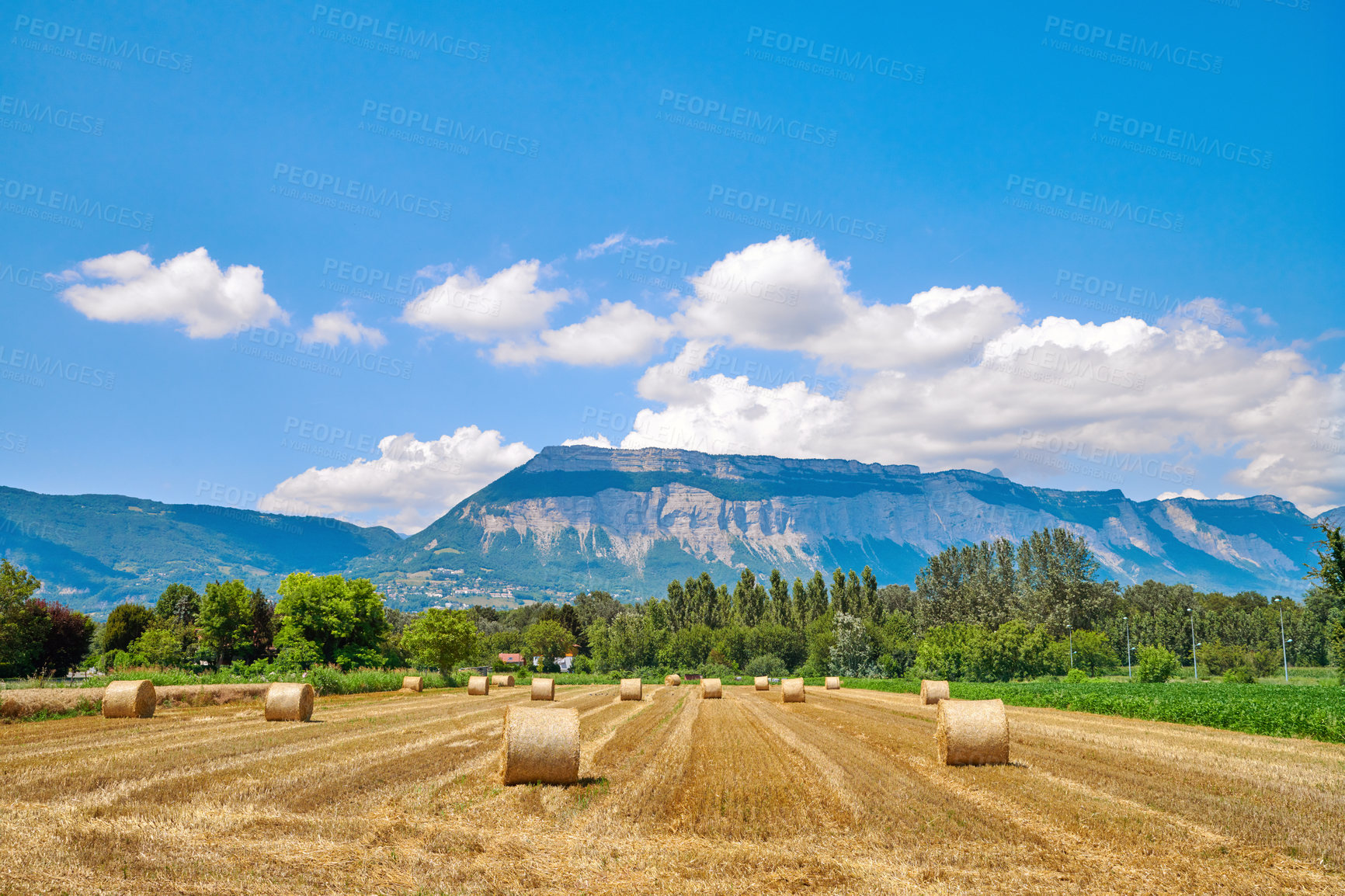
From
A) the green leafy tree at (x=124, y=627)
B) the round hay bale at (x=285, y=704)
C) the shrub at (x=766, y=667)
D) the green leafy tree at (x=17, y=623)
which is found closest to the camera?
the round hay bale at (x=285, y=704)

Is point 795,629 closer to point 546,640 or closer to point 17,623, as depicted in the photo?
point 546,640

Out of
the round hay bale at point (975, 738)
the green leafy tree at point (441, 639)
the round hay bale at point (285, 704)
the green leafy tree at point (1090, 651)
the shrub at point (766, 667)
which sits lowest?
the shrub at point (766, 667)

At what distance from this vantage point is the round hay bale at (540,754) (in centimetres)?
1490

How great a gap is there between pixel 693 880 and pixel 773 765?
9.68 metres

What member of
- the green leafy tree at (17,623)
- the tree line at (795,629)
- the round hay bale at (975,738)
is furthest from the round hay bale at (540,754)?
the tree line at (795,629)

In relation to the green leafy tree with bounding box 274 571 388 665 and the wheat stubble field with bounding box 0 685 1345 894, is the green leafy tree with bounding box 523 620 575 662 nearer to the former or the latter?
the green leafy tree with bounding box 274 571 388 665

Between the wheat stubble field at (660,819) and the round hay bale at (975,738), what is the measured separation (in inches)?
19.6

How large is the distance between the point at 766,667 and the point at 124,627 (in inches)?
3433

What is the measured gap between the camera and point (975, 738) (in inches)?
707

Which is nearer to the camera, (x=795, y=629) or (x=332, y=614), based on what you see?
(x=332, y=614)

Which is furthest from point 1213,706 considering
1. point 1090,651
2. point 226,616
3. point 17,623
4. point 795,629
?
point 795,629

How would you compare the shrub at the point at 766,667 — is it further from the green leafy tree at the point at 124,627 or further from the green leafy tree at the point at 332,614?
the green leafy tree at the point at 124,627

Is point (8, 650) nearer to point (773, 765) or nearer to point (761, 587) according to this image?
point (773, 765)

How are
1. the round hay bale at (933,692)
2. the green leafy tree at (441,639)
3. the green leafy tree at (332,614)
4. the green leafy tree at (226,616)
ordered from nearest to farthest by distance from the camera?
the round hay bale at (933,692), the green leafy tree at (332,614), the green leafy tree at (441,639), the green leafy tree at (226,616)
